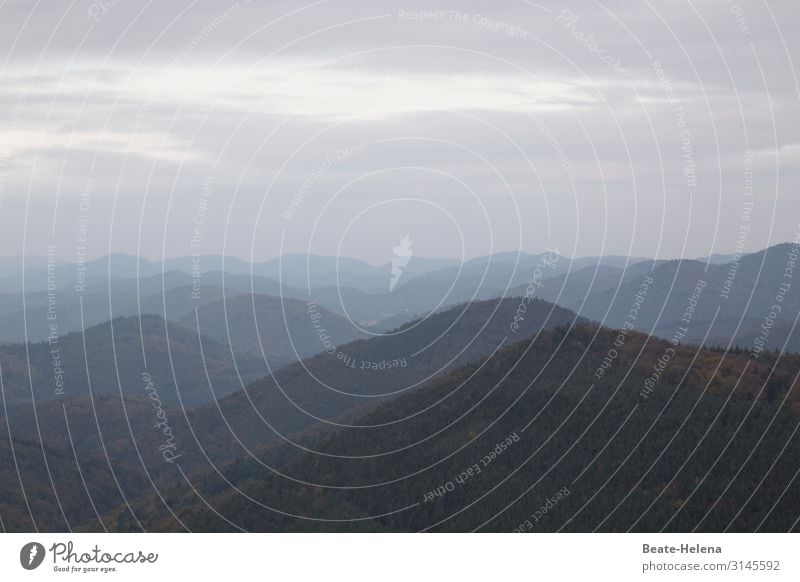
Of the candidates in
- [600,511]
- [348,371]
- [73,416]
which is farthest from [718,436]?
[73,416]

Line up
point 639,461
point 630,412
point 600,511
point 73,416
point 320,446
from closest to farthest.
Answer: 1. point 600,511
2. point 639,461
3. point 630,412
4. point 320,446
5. point 73,416

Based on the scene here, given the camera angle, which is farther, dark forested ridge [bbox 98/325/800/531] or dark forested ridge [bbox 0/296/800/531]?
dark forested ridge [bbox 0/296/800/531]

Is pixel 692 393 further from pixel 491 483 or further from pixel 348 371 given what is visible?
pixel 348 371

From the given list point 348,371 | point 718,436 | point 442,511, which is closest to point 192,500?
point 442,511

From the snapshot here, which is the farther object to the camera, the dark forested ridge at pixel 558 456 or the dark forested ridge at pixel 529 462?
the dark forested ridge at pixel 529 462

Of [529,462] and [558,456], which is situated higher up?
[558,456]

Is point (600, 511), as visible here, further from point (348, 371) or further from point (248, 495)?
point (348, 371)

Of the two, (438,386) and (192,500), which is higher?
(438,386)

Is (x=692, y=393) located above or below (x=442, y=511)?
above

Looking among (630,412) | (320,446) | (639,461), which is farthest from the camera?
(320,446)

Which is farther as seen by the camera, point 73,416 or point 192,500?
point 73,416
